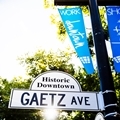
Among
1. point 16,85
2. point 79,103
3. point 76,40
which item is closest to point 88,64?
point 76,40

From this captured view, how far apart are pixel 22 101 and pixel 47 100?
1.27ft

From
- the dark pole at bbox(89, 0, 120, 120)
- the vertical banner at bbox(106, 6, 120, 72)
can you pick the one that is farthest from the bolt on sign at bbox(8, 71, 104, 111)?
the vertical banner at bbox(106, 6, 120, 72)

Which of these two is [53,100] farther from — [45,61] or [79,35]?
[45,61]

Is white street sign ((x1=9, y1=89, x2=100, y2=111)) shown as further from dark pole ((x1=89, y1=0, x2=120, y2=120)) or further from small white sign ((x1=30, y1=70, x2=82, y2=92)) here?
dark pole ((x1=89, y1=0, x2=120, y2=120))

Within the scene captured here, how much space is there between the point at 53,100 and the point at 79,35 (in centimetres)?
179

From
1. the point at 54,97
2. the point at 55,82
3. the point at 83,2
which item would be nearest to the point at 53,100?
the point at 54,97

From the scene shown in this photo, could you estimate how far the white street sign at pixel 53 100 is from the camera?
119 inches

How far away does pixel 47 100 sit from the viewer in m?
3.07

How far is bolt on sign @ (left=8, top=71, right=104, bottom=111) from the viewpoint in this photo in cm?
304

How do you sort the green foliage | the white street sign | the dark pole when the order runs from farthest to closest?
the green foliage < the white street sign < the dark pole

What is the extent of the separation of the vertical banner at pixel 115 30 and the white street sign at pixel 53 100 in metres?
1.43

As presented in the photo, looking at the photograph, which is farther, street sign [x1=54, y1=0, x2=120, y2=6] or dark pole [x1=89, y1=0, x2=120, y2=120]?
street sign [x1=54, y1=0, x2=120, y2=6]

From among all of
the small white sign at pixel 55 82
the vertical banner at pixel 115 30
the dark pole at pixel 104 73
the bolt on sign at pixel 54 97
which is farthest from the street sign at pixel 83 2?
the bolt on sign at pixel 54 97

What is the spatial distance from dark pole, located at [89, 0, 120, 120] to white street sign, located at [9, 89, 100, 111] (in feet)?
1.78
